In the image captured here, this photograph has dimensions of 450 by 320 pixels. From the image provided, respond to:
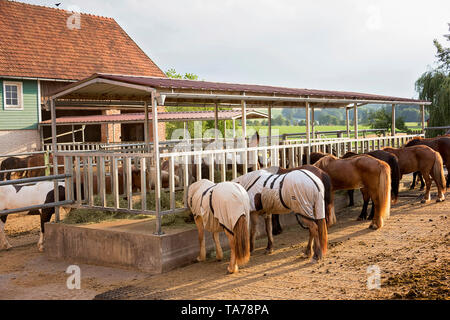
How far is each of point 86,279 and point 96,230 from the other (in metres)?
0.97

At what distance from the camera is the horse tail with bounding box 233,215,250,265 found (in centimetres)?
625

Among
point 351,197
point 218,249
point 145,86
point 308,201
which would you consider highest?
point 145,86

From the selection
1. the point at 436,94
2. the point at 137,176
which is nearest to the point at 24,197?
the point at 137,176

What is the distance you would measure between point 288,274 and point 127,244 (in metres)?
2.34

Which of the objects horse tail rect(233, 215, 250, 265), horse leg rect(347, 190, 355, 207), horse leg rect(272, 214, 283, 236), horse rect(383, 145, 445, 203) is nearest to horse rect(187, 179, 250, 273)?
horse tail rect(233, 215, 250, 265)

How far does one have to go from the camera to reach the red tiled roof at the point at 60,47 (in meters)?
20.8

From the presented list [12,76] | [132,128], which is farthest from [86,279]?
[132,128]

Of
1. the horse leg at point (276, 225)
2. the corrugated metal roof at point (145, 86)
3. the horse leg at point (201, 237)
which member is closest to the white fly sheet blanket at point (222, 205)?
the horse leg at point (201, 237)

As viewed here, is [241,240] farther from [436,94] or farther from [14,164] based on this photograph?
[436,94]

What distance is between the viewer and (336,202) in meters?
11.0

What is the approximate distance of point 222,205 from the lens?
20.7ft

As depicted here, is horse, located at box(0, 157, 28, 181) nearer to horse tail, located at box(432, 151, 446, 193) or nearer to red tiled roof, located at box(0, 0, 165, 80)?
red tiled roof, located at box(0, 0, 165, 80)

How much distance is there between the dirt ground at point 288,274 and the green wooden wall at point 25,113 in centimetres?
1287

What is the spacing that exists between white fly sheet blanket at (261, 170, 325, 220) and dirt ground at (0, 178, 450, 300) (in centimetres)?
73
